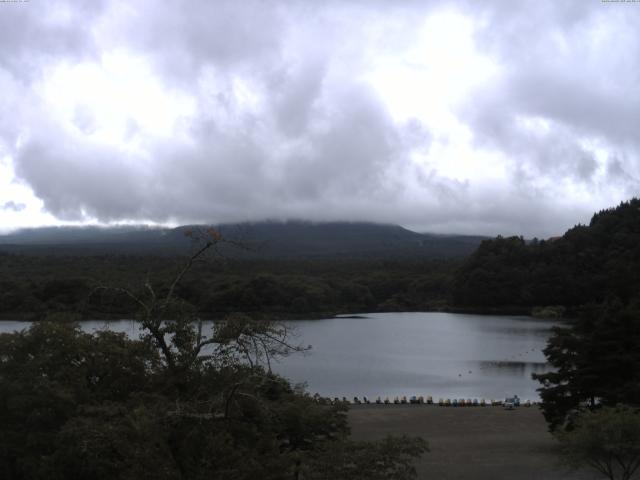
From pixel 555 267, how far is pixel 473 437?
66.1m

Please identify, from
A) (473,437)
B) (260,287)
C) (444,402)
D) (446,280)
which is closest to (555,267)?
(446,280)

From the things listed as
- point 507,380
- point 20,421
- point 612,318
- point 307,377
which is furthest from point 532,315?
point 20,421

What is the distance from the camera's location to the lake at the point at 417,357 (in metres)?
34.2

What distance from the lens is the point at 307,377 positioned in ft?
118

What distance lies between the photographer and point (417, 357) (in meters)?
45.5

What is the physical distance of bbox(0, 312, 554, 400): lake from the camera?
112 ft

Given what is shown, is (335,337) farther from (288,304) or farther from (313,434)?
(313,434)

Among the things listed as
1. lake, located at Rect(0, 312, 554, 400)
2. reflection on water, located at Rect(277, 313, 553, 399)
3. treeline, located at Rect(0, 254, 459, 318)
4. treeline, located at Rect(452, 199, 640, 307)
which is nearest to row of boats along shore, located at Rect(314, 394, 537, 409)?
lake, located at Rect(0, 312, 554, 400)

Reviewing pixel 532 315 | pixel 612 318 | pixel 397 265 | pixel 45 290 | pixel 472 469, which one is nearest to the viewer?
pixel 472 469

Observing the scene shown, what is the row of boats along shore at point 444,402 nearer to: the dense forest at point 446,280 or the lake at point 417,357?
the lake at point 417,357

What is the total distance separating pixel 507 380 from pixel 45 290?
136 feet

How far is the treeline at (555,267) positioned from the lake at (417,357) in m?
13.3

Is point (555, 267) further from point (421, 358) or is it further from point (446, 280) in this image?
point (421, 358)

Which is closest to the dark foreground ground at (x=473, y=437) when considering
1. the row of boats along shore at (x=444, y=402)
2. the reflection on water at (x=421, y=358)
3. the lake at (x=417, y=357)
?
the row of boats along shore at (x=444, y=402)
